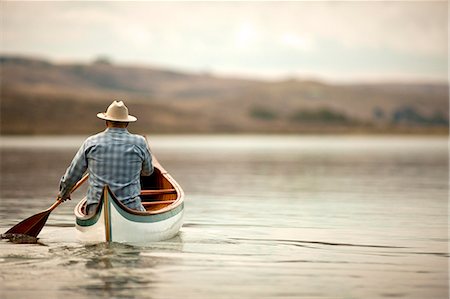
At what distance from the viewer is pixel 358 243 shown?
11617 mm

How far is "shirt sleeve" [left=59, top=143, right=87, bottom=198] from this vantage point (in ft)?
35.7

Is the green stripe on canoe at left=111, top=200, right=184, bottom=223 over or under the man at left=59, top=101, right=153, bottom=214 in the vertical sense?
under

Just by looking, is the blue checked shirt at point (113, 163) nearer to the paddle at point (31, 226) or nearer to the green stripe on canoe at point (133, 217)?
the green stripe on canoe at point (133, 217)

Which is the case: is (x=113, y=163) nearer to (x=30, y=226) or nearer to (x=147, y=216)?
(x=147, y=216)

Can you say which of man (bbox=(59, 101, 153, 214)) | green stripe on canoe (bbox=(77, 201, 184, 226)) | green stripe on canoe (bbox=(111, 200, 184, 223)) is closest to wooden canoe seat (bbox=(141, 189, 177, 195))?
green stripe on canoe (bbox=(111, 200, 184, 223))

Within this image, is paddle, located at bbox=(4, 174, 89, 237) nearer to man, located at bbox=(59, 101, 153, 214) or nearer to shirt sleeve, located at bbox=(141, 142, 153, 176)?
man, located at bbox=(59, 101, 153, 214)

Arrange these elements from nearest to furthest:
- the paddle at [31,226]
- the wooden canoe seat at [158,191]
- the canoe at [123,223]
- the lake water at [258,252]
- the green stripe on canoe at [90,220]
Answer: the lake water at [258,252], the canoe at [123,223], the green stripe on canoe at [90,220], the paddle at [31,226], the wooden canoe seat at [158,191]

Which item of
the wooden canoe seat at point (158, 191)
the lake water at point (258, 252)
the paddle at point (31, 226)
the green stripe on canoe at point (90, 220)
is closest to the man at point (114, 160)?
the green stripe on canoe at point (90, 220)

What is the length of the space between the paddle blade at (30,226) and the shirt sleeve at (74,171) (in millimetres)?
747

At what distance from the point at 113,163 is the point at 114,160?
4 centimetres

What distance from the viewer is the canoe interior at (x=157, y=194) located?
12849mm

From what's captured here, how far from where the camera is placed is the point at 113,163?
10.8 metres

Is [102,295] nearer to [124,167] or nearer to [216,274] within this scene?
[216,274]

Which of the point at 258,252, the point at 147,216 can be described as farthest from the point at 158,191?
the point at 258,252
